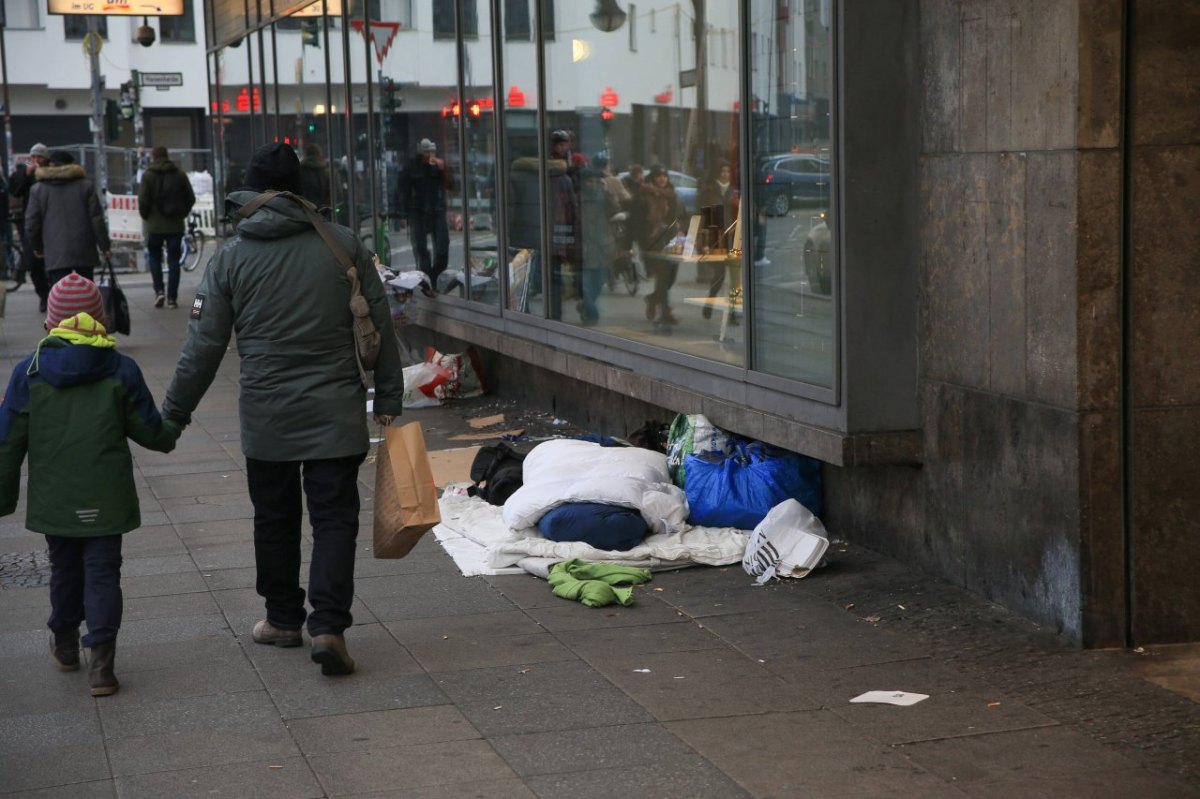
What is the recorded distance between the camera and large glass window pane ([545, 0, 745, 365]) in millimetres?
7637

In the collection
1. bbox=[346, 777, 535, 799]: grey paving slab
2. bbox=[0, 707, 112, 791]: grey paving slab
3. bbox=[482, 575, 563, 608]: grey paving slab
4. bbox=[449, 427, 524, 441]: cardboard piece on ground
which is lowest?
bbox=[482, 575, 563, 608]: grey paving slab

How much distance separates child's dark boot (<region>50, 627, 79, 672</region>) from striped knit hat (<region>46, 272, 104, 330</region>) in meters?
1.05

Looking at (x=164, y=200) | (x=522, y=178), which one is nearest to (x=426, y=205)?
(x=522, y=178)

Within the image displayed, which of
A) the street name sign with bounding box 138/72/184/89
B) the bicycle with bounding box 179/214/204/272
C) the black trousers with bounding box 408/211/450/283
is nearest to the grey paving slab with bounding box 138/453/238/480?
the black trousers with bounding box 408/211/450/283

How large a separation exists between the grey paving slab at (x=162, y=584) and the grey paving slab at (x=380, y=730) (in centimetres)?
192

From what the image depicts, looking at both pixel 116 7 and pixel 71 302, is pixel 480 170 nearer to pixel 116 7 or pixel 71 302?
pixel 71 302

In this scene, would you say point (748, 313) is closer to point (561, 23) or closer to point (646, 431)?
point (646, 431)

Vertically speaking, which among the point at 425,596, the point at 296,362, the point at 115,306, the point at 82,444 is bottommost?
the point at 425,596

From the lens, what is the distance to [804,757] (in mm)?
4480

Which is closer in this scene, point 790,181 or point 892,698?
point 892,698

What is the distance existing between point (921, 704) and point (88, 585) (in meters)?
2.72

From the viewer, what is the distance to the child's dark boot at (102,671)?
5.16m

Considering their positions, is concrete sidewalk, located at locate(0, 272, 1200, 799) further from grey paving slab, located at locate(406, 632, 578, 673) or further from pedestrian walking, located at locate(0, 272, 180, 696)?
pedestrian walking, located at locate(0, 272, 180, 696)

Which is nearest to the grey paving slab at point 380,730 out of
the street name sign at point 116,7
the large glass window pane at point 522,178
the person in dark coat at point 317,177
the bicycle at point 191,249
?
the large glass window pane at point 522,178
